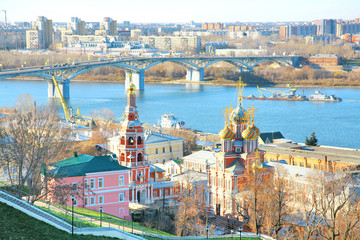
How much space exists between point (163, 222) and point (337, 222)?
2624 millimetres

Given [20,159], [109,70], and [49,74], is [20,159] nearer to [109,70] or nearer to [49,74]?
[49,74]

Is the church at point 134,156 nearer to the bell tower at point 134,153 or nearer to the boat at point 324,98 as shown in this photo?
the bell tower at point 134,153

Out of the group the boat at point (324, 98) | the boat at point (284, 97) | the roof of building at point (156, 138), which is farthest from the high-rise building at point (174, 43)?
the roof of building at point (156, 138)

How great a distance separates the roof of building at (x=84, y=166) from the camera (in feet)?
32.6

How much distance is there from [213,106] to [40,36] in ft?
140

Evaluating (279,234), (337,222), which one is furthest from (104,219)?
(337,222)

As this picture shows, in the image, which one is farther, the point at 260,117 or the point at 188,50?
the point at 188,50

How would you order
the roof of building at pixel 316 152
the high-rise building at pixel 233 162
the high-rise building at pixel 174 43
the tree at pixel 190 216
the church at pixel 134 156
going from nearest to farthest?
the tree at pixel 190 216
the high-rise building at pixel 233 162
the church at pixel 134 156
the roof of building at pixel 316 152
the high-rise building at pixel 174 43

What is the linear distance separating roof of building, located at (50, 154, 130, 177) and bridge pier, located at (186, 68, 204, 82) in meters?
29.1

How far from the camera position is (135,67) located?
35.7 metres

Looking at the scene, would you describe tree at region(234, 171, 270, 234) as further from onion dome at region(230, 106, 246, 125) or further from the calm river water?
the calm river water

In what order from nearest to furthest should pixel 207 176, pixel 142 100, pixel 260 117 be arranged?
pixel 207 176, pixel 260 117, pixel 142 100

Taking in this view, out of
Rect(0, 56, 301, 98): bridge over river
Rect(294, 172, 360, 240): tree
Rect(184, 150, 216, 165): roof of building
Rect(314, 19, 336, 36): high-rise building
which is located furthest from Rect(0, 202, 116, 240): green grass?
Rect(314, 19, 336, 36): high-rise building

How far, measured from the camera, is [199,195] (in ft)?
35.6
